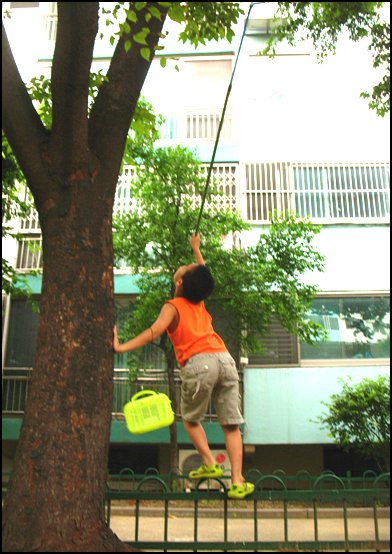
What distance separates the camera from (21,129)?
355 cm

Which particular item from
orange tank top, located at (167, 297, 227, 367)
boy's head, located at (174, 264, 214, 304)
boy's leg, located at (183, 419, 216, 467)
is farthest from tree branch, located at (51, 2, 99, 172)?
boy's leg, located at (183, 419, 216, 467)

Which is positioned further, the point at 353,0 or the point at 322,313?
the point at 322,313

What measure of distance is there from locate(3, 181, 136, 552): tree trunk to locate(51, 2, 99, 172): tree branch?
222 mm

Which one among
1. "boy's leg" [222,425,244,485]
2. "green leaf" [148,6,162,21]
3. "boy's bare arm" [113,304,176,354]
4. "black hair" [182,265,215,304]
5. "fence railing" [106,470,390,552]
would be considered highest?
"green leaf" [148,6,162,21]

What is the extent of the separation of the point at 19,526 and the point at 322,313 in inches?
389

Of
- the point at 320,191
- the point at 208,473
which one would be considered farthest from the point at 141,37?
the point at 320,191

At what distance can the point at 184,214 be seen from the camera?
959 cm

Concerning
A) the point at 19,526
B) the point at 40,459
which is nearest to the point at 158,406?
the point at 40,459

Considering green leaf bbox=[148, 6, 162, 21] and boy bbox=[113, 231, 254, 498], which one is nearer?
boy bbox=[113, 231, 254, 498]

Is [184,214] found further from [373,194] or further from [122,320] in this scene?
[373,194]

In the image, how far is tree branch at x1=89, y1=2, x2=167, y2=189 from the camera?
3.73 meters

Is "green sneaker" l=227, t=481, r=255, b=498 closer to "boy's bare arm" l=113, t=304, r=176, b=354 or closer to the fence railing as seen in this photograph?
the fence railing

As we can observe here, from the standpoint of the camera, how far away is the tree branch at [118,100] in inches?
147

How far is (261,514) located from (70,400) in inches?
249
